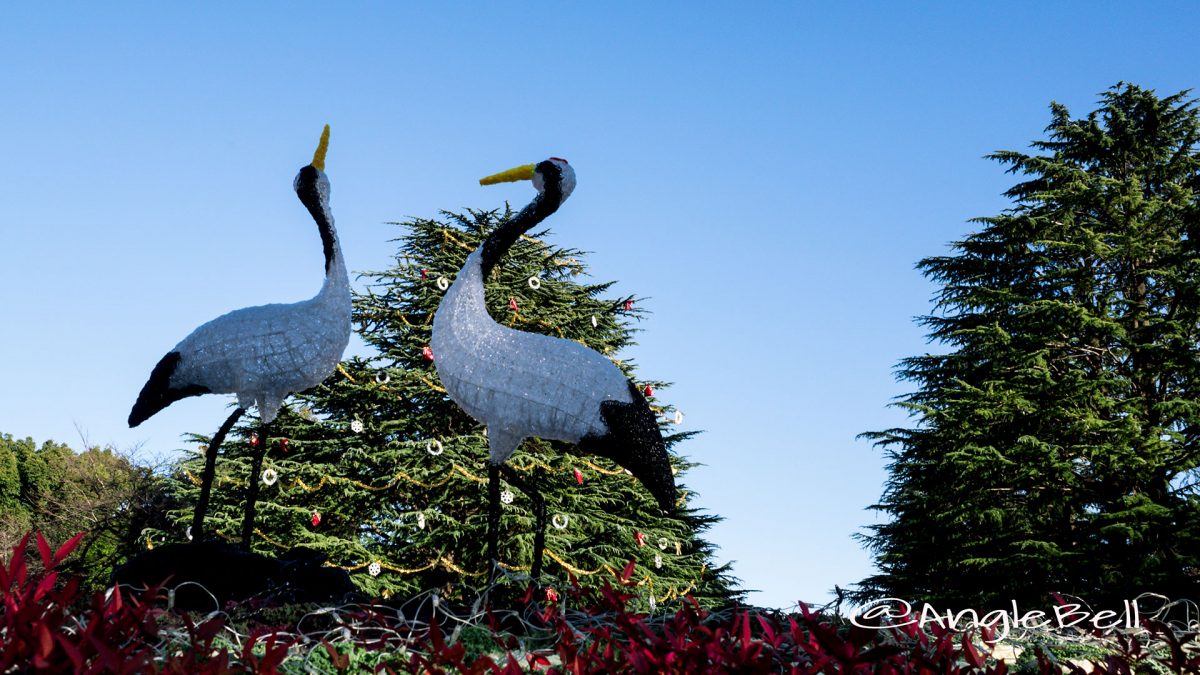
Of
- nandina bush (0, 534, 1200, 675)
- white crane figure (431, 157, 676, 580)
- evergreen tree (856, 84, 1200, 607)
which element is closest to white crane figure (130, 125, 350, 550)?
white crane figure (431, 157, 676, 580)

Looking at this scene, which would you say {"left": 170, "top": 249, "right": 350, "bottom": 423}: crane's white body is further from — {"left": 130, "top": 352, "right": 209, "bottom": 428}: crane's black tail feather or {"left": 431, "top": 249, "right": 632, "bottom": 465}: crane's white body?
{"left": 431, "top": 249, "right": 632, "bottom": 465}: crane's white body

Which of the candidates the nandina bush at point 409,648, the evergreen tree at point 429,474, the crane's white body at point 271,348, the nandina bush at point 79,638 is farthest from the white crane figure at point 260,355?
the evergreen tree at point 429,474

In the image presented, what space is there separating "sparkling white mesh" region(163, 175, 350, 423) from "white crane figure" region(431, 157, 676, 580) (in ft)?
2.62

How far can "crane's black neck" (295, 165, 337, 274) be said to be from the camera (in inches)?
248

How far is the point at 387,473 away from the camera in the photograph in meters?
12.9

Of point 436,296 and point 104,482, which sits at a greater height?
point 436,296

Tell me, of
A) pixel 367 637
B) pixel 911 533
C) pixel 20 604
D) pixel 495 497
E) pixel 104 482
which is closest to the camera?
pixel 20 604

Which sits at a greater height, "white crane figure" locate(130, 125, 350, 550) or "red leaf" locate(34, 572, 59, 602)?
"white crane figure" locate(130, 125, 350, 550)

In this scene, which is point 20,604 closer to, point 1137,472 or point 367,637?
point 367,637

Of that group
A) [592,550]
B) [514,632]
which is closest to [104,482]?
[592,550]

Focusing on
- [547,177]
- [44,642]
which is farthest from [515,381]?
[44,642]

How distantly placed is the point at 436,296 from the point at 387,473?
8.79 feet

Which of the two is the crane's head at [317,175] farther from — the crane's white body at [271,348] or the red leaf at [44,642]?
the red leaf at [44,642]

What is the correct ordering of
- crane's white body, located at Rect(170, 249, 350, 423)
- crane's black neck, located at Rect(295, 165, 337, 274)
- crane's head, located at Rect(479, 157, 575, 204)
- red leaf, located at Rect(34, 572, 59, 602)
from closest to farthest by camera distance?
red leaf, located at Rect(34, 572, 59, 602), crane's head, located at Rect(479, 157, 575, 204), crane's white body, located at Rect(170, 249, 350, 423), crane's black neck, located at Rect(295, 165, 337, 274)
